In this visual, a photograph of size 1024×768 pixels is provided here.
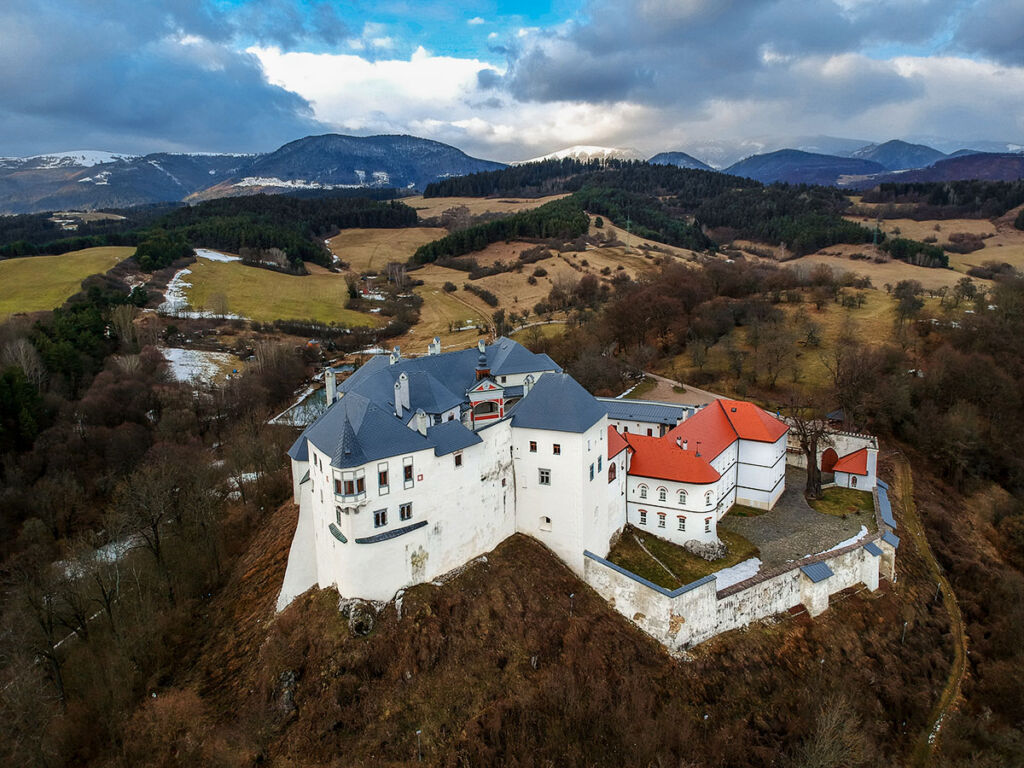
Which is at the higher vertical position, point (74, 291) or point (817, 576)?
point (74, 291)

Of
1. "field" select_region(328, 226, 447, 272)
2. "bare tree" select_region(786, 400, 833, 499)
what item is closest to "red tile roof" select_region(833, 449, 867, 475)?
"bare tree" select_region(786, 400, 833, 499)

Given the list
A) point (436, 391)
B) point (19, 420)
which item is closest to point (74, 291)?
point (19, 420)

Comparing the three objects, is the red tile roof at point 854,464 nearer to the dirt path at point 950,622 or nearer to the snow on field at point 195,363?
the dirt path at point 950,622

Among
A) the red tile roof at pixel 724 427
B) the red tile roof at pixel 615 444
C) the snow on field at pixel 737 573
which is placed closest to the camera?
the snow on field at pixel 737 573

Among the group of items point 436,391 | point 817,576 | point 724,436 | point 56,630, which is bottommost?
point 56,630

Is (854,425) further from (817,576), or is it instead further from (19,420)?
(19,420)

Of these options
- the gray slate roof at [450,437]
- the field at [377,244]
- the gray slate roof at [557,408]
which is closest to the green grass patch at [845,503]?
the gray slate roof at [557,408]
